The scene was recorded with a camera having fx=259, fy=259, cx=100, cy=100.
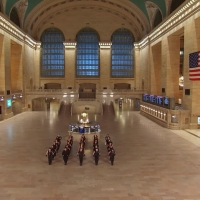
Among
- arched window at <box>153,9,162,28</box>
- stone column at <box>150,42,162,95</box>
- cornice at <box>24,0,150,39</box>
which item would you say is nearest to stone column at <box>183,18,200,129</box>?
arched window at <box>153,9,162,28</box>

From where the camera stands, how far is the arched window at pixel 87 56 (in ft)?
144

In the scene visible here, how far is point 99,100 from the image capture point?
35.7 metres

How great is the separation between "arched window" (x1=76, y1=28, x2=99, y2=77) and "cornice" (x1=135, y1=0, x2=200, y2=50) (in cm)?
1061

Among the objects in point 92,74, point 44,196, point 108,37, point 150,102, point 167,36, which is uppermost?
point 108,37

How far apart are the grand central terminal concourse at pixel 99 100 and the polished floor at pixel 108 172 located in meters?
0.04

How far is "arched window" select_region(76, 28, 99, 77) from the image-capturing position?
4394cm

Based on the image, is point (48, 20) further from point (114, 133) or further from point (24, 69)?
point (114, 133)

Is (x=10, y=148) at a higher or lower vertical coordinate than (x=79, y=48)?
lower

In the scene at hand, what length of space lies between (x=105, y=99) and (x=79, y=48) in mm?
12083

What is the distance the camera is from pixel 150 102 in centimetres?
2870

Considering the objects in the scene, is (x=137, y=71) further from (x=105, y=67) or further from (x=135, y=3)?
(x=135, y=3)

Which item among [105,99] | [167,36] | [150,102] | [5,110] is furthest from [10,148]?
[105,99]

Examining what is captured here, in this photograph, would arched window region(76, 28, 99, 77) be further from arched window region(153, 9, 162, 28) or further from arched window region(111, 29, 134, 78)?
arched window region(153, 9, 162, 28)

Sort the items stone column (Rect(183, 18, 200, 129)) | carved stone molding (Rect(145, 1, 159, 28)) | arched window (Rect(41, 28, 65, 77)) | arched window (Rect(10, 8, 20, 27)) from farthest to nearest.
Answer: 1. arched window (Rect(41, 28, 65, 77))
2. carved stone molding (Rect(145, 1, 159, 28))
3. arched window (Rect(10, 8, 20, 27))
4. stone column (Rect(183, 18, 200, 129))
